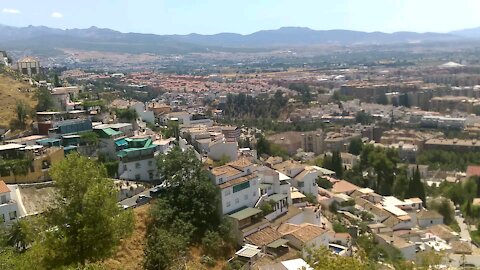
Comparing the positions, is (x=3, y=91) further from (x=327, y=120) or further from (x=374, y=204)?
(x=327, y=120)

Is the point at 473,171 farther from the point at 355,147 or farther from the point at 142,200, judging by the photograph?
the point at 142,200

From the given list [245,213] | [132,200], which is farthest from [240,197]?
[132,200]

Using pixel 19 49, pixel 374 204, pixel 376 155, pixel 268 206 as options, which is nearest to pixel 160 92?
pixel 376 155

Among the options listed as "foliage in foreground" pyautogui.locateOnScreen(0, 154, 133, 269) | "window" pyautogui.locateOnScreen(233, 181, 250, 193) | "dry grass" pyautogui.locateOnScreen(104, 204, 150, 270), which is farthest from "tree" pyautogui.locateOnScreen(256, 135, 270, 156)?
"foliage in foreground" pyautogui.locateOnScreen(0, 154, 133, 269)

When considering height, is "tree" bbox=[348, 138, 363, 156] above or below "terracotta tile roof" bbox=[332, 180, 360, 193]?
below

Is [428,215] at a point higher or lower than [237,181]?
lower

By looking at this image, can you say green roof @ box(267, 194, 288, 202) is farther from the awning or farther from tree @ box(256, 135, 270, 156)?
tree @ box(256, 135, 270, 156)
